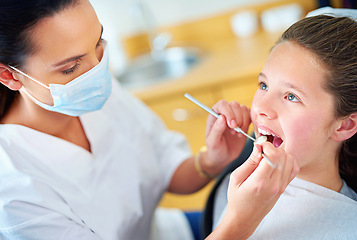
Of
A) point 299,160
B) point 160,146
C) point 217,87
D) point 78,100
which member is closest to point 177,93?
point 217,87

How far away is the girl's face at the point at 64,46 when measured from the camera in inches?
33.3

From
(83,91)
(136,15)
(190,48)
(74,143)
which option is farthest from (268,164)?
(136,15)

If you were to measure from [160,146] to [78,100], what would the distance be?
0.46 m

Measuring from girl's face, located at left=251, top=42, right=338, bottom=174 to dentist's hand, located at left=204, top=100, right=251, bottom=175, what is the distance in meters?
0.09

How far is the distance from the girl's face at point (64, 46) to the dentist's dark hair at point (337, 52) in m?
0.47

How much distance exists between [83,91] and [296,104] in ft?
1.68

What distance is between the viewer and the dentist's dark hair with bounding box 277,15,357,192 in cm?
83

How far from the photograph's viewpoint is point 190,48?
7.81 ft

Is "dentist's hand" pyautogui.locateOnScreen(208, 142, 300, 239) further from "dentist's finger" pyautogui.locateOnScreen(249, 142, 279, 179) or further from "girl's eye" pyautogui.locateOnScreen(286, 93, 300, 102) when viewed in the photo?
"girl's eye" pyautogui.locateOnScreen(286, 93, 300, 102)

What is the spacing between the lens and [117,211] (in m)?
1.12

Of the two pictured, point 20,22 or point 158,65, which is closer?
point 20,22

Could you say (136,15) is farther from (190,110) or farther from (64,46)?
(64,46)

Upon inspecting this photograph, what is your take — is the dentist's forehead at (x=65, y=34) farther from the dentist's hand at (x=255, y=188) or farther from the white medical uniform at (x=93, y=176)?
the dentist's hand at (x=255, y=188)

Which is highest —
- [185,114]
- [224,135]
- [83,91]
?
[83,91]
